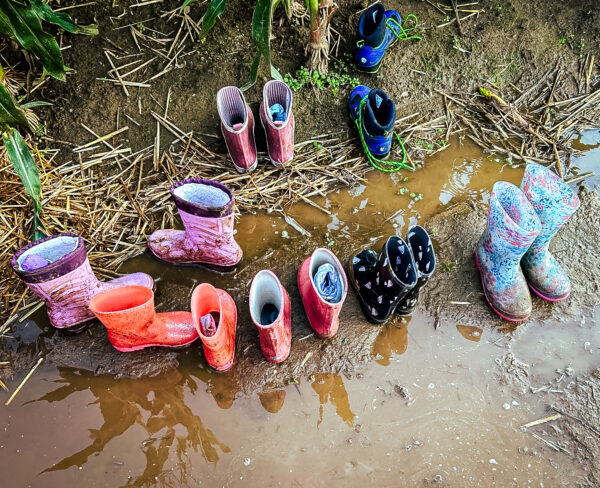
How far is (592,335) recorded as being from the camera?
2191 millimetres

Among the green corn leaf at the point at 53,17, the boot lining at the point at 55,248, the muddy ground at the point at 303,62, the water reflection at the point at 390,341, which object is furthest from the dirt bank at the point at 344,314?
the green corn leaf at the point at 53,17

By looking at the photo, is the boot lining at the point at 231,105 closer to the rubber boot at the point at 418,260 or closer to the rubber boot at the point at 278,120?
the rubber boot at the point at 278,120

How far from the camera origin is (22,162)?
7.17ft

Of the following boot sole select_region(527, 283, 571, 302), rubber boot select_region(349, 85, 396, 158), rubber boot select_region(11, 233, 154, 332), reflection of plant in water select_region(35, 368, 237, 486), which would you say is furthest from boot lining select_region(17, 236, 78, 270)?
boot sole select_region(527, 283, 571, 302)

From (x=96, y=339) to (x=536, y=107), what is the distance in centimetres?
333

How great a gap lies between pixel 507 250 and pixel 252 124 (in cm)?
161

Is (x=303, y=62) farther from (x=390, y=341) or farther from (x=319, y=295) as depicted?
(x=390, y=341)

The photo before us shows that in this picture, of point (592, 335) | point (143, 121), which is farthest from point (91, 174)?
point (592, 335)

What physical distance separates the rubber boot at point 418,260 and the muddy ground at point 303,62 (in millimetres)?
1127

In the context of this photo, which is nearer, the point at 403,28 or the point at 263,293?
the point at 263,293

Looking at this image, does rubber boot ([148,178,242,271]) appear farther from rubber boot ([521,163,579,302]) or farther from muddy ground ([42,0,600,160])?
rubber boot ([521,163,579,302])

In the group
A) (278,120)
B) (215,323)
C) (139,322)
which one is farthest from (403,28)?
(139,322)

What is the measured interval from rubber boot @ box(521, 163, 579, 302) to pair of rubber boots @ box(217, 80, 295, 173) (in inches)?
53.2

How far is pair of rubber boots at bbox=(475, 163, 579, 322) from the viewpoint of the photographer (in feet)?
6.68
